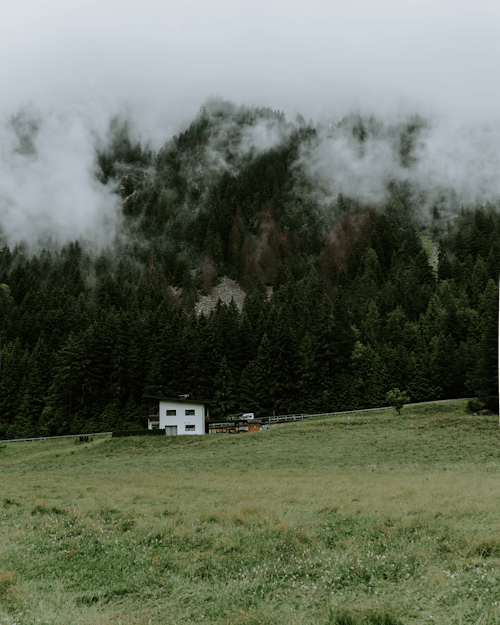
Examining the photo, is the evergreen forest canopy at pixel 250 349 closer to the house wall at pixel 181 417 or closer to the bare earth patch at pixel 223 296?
the house wall at pixel 181 417

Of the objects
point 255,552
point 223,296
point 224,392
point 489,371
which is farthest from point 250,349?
point 255,552

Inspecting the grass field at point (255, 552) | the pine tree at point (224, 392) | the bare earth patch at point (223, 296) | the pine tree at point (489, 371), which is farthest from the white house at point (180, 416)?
the bare earth patch at point (223, 296)

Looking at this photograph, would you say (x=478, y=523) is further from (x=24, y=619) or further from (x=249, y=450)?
(x=249, y=450)

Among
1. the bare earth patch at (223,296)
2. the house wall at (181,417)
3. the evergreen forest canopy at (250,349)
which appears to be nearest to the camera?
the house wall at (181,417)

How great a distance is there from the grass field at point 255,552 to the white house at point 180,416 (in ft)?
139

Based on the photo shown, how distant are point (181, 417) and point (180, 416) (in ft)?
0.77

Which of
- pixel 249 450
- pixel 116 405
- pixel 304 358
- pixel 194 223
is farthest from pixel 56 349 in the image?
pixel 194 223

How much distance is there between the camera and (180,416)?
217 ft

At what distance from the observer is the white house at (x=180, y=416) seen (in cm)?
6594

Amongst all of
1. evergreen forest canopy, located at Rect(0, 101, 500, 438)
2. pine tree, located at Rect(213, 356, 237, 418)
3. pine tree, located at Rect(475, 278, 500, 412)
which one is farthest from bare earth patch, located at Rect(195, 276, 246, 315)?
pine tree, located at Rect(475, 278, 500, 412)

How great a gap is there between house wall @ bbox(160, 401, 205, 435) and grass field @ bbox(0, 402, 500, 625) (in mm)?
42271

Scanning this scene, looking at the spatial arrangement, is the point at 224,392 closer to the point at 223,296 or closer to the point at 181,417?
the point at 181,417

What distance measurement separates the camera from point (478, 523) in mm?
12383

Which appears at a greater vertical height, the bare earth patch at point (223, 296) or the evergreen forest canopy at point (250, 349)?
the bare earth patch at point (223, 296)
